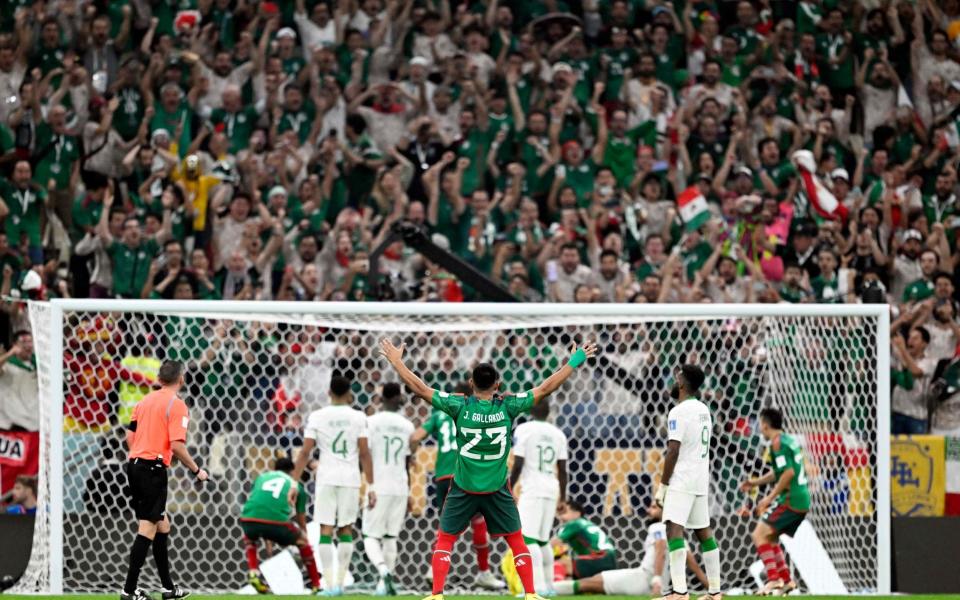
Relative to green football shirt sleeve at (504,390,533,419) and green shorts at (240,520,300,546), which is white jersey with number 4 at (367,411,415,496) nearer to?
green shorts at (240,520,300,546)

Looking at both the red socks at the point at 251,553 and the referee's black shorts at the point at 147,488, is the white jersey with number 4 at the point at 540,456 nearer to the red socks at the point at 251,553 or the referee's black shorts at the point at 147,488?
the red socks at the point at 251,553

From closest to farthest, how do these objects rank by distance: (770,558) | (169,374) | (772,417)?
(169,374)
(772,417)
(770,558)

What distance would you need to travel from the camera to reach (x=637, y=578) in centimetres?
1400

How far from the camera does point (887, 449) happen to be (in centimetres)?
1412

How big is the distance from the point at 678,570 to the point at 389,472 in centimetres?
372

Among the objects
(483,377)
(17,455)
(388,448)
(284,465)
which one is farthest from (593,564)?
(17,455)

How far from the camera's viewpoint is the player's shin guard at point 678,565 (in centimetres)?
1145

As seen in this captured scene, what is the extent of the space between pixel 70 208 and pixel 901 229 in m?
10.1

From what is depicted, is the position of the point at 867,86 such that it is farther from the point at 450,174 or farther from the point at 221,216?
the point at 221,216

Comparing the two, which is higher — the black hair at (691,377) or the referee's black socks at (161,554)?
the black hair at (691,377)

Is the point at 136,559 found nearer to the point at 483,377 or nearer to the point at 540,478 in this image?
the point at 483,377

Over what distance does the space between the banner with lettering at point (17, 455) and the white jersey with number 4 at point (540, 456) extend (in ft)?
15.4

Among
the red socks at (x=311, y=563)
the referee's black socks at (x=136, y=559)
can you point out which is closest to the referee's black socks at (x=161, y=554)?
the referee's black socks at (x=136, y=559)

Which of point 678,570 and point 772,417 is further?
point 772,417
